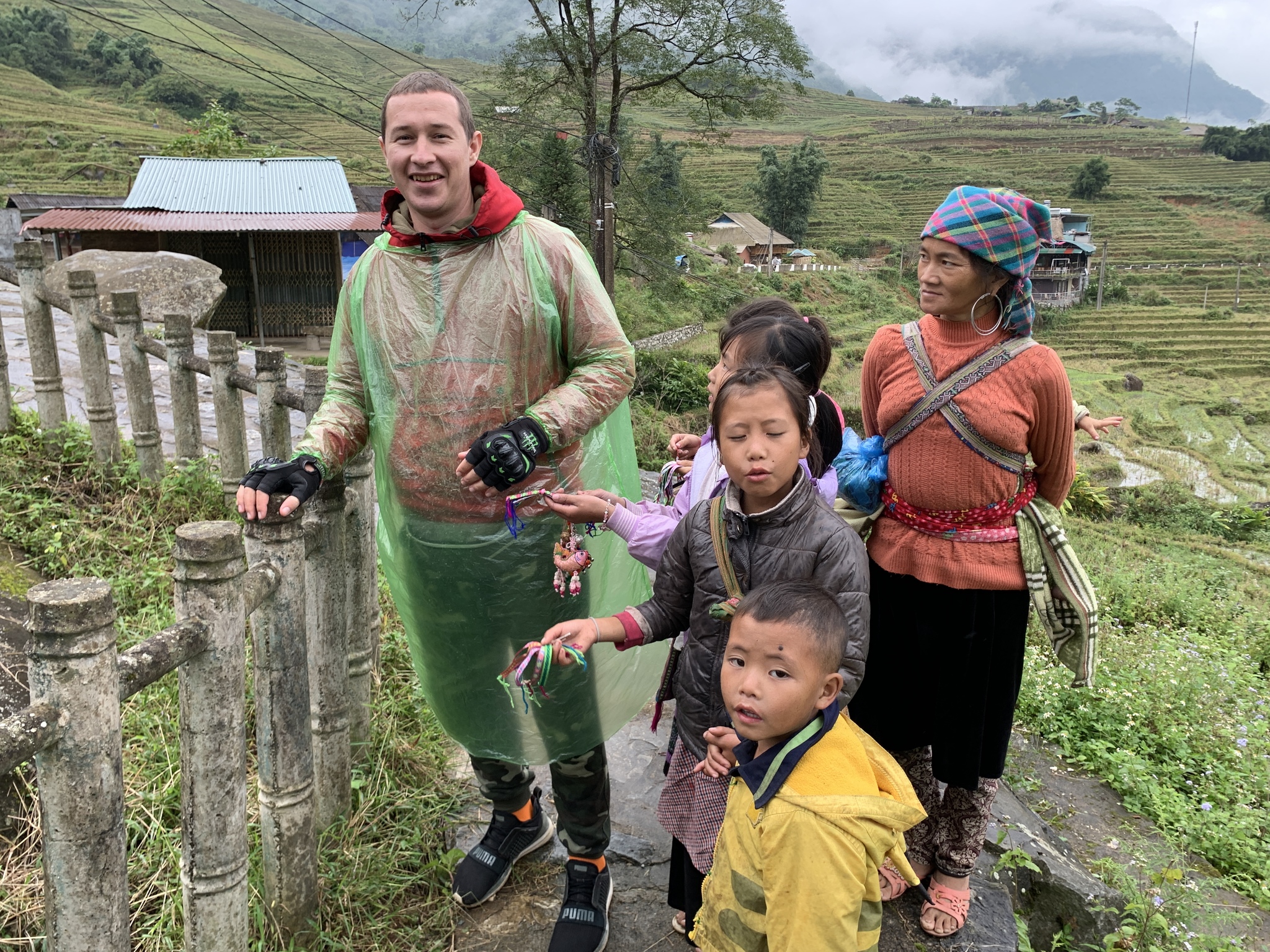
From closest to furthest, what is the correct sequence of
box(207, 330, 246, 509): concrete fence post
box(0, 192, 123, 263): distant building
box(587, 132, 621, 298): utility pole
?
box(207, 330, 246, 509): concrete fence post < box(587, 132, 621, 298): utility pole < box(0, 192, 123, 263): distant building

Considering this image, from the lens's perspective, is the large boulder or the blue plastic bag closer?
the blue plastic bag

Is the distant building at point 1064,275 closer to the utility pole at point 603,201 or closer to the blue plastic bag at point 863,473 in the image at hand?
Answer: the utility pole at point 603,201

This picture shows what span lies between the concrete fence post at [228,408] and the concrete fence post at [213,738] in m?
2.63

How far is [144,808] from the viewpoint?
2549mm

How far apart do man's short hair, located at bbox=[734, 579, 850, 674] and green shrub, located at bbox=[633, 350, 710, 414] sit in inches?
606

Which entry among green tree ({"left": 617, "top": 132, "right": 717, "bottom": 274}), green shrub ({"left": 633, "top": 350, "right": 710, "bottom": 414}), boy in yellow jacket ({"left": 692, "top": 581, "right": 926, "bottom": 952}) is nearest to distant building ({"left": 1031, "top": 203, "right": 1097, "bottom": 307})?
green tree ({"left": 617, "top": 132, "right": 717, "bottom": 274})

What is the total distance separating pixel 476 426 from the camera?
2086 millimetres

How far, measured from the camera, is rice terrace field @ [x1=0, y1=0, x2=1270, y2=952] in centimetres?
261

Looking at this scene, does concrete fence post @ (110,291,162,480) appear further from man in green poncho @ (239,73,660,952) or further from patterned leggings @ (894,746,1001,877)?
patterned leggings @ (894,746,1001,877)

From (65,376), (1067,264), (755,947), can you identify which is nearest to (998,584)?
(755,947)

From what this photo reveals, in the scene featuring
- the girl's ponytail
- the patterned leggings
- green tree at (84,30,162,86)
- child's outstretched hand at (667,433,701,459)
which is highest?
green tree at (84,30,162,86)

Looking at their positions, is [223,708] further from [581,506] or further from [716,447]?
[716,447]

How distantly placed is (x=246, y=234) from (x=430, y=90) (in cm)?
1626

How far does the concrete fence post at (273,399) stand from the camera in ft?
12.5
